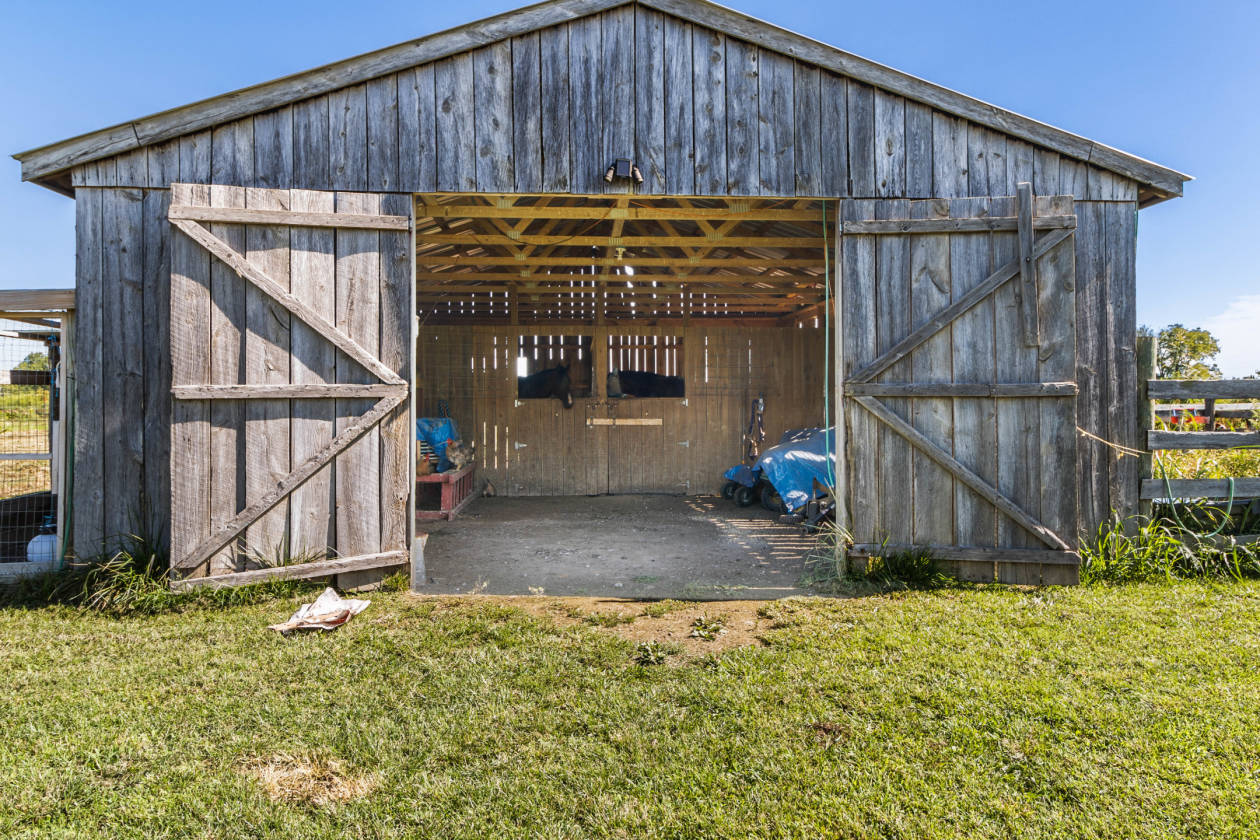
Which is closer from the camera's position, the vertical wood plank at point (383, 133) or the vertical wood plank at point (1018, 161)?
the vertical wood plank at point (383, 133)

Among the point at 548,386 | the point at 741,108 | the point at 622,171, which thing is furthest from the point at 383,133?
the point at 548,386

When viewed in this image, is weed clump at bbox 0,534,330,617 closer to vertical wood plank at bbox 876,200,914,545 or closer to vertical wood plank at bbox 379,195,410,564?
vertical wood plank at bbox 379,195,410,564

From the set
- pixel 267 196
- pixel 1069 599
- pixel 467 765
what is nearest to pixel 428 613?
pixel 467 765

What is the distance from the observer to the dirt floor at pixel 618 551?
15.0 feet

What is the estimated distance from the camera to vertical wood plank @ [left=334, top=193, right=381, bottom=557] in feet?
13.8

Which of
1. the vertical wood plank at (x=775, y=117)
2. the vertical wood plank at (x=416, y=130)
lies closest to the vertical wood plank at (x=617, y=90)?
the vertical wood plank at (x=775, y=117)

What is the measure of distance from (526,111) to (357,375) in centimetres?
206

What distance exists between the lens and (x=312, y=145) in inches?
170

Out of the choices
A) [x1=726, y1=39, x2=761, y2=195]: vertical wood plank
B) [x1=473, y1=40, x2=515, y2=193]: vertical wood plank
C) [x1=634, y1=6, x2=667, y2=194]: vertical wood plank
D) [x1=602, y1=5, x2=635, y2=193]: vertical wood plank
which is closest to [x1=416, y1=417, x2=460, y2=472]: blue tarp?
[x1=473, y1=40, x2=515, y2=193]: vertical wood plank

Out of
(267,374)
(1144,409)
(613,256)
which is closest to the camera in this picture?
(267,374)

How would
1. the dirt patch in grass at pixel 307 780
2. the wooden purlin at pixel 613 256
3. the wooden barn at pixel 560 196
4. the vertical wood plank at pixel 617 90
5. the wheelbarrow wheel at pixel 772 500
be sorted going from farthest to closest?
the wheelbarrow wheel at pixel 772 500 < the wooden purlin at pixel 613 256 < the vertical wood plank at pixel 617 90 < the wooden barn at pixel 560 196 < the dirt patch in grass at pixel 307 780

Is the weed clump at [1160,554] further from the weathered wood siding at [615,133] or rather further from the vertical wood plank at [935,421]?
the weathered wood siding at [615,133]

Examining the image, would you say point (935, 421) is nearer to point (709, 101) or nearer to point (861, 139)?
point (861, 139)

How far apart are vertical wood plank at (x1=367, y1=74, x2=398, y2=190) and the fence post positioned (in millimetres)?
5271
